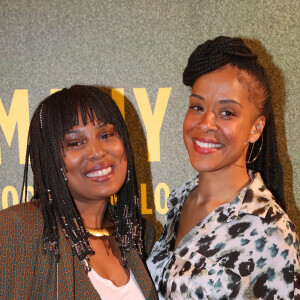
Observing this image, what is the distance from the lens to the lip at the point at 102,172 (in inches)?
55.4

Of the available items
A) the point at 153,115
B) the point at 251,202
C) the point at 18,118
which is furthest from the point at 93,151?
the point at 18,118

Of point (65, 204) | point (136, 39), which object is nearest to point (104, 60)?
point (136, 39)

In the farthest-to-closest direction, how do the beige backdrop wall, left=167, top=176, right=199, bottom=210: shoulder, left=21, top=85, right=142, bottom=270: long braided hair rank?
the beige backdrop wall → left=167, top=176, right=199, bottom=210: shoulder → left=21, top=85, right=142, bottom=270: long braided hair

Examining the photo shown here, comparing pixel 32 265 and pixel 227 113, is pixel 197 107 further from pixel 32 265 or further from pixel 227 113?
pixel 32 265

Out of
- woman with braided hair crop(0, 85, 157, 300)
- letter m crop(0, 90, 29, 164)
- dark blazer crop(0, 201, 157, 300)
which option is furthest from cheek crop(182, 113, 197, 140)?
letter m crop(0, 90, 29, 164)

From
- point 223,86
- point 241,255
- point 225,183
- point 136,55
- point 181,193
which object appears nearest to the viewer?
point 241,255

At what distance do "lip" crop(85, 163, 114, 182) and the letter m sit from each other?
0.97 metres

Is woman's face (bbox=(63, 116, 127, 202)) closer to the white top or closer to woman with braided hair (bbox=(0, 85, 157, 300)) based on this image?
woman with braided hair (bbox=(0, 85, 157, 300))

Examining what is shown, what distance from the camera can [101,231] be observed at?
5.06 feet

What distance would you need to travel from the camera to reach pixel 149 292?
1.47m

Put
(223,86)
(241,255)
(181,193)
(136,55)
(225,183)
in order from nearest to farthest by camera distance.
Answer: (241,255), (223,86), (225,183), (181,193), (136,55)

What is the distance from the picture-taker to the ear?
1.44m

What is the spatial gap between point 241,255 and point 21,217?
68 centimetres

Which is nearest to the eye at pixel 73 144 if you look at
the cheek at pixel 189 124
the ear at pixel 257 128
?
the cheek at pixel 189 124
